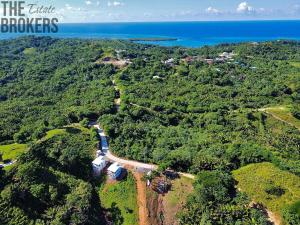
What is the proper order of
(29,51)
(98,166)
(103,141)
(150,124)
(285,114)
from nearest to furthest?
(98,166) → (103,141) → (150,124) → (285,114) → (29,51)

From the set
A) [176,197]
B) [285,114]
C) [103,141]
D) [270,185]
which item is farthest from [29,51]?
[270,185]

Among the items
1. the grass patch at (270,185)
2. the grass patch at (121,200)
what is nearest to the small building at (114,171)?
the grass patch at (121,200)

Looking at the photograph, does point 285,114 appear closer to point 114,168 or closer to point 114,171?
point 114,168

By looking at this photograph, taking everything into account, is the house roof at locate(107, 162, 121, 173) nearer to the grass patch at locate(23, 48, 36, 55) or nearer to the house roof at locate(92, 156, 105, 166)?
the house roof at locate(92, 156, 105, 166)

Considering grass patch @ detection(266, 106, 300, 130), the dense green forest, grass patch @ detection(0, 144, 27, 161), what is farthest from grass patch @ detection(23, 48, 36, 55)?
grass patch @ detection(266, 106, 300, 130)

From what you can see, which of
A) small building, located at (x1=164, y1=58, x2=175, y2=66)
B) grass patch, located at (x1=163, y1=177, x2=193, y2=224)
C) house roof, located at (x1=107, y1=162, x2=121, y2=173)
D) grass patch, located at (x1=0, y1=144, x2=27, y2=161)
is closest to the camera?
grass patch, located at (x1=163, y1=177, x2=193, y2=224)

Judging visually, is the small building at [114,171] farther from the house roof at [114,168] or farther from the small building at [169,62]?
the small building at [169,62]
